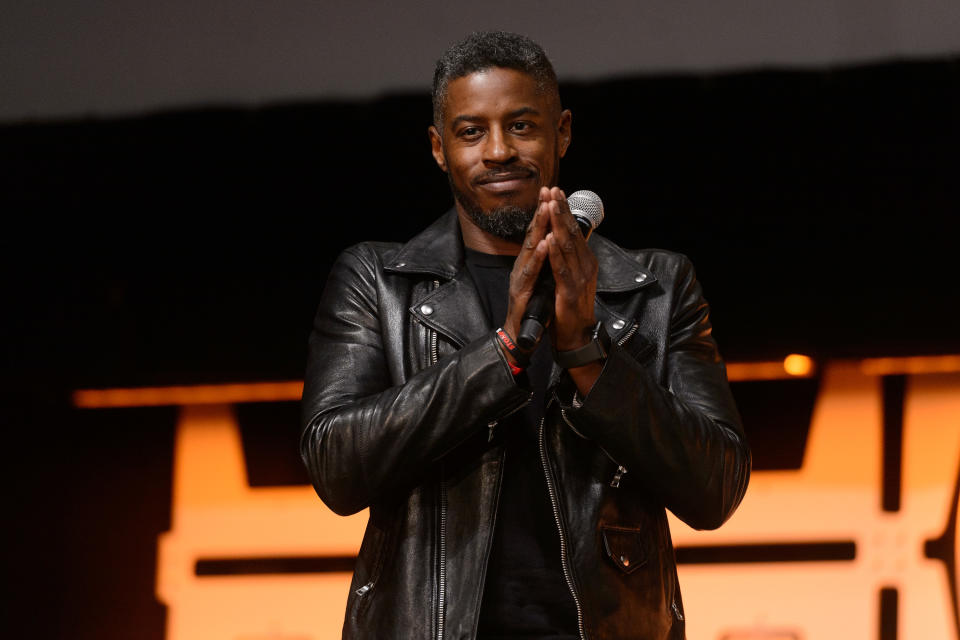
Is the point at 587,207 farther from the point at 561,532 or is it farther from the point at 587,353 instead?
the point at 561,532

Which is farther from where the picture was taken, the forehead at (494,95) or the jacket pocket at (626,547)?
the forehead at (494,95)

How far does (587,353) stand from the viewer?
141cm

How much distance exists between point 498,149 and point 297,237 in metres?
1.54

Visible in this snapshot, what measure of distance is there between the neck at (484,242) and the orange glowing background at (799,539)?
1.43 meters

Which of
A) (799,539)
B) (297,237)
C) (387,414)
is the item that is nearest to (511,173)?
(387,414)

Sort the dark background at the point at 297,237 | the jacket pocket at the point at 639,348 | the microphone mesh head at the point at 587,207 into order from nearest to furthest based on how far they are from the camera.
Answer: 1. the microphone mesh head at the point at 587,207
2. the jacket pocket at the point at 639,348
3. the dark background at the point at 297,237

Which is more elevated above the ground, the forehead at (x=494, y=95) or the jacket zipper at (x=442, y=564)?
the forehead at (x=494, y=95)

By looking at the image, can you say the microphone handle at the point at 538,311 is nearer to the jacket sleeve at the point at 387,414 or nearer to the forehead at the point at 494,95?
the jacket sleeve at the point at 387,414

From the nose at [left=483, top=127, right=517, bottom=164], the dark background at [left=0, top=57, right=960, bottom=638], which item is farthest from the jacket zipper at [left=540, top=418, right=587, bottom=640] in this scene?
the dark background at [left=0, top=57, right=960, bottom=638]

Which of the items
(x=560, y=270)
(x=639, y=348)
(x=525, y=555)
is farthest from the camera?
(x=639, y=348)

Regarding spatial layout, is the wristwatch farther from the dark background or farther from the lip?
the dark background

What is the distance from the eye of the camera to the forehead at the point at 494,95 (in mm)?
1681

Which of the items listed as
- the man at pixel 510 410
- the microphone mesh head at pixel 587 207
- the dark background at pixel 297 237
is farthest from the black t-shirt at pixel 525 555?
the dark background at pixel 297 237

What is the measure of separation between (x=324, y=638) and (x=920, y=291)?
180 cm
